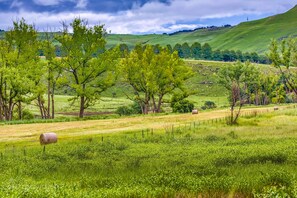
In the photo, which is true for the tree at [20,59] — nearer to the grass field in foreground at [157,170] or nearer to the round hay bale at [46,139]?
the round hay bale at [46,139]

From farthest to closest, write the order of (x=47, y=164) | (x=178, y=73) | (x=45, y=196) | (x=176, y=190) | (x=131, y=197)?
(x=178, y=73) → (x=47, y=164) → (x=176, y=190) → (x=131, y=197) → (x=45, y=196)

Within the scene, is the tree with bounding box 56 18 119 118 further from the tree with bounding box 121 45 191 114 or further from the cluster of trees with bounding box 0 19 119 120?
the tree with bounding box 121 45 191 114

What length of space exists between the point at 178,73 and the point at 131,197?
7072cm

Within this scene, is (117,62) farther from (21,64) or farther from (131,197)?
(131,197)

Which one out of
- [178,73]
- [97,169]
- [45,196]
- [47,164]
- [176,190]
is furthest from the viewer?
[178,73]

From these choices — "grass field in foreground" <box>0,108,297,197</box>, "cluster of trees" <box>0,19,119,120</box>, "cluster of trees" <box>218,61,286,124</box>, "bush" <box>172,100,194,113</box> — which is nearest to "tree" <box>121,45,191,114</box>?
"bush" <box>172,100,194,113</box>

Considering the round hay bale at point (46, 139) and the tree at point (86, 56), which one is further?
the tree at point (86, 56)

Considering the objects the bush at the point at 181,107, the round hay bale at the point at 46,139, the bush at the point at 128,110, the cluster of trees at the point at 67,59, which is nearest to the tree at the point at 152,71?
the bush at the point at 181,107

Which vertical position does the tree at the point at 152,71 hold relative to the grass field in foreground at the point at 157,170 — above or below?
above

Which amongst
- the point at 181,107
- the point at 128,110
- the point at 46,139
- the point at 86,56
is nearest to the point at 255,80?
the point at 181,107

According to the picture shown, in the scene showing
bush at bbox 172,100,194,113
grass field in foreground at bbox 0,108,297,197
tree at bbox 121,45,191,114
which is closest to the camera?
grass field in foreground at bbox 0,108,297,197

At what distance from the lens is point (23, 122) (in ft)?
197

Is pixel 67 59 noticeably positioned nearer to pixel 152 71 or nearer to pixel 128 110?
pixel 152 71

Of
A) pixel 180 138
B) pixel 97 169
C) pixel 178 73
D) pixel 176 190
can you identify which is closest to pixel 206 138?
pixel 180 138
